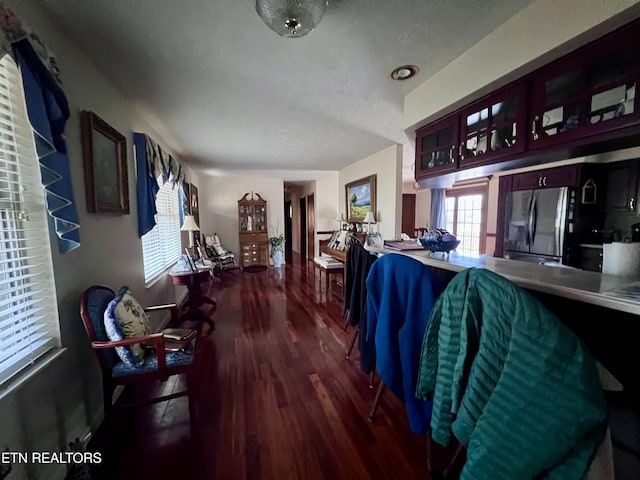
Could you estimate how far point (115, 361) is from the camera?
1560mm

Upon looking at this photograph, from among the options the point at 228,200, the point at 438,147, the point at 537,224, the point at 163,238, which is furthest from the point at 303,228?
the point at 438,147

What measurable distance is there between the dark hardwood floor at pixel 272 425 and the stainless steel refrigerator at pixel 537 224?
296 centimetres

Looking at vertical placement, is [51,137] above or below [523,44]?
below

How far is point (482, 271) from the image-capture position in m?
0.92

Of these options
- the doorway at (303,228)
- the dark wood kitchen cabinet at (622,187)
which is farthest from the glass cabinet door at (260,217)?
the dark wood kitchen cabinet at (622,187)

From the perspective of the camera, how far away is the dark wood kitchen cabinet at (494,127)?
57.9 inches

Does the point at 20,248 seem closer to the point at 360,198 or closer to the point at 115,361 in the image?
the point at 115,361

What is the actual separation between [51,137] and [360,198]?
4.07 m

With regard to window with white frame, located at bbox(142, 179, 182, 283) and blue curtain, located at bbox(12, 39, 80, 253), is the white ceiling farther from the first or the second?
window with white frame, located at bbox(142, 179, 182, 283)

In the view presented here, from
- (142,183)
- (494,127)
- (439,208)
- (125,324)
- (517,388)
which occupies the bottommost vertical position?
(125,324)

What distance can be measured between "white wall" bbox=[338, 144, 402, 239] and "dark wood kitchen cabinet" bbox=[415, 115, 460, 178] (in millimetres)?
1368

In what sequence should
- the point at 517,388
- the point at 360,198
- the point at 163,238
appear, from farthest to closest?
the point at 360,198
the point at 163,238
the point at 517,388

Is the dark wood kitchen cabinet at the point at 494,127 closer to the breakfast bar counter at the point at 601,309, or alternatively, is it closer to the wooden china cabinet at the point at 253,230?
the breakfast bar counter at the point at 601,309

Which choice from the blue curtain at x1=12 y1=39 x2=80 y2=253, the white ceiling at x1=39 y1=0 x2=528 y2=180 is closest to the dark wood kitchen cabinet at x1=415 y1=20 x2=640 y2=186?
the white ceiling at x1=39 y1=0 x2=528 y2=180
